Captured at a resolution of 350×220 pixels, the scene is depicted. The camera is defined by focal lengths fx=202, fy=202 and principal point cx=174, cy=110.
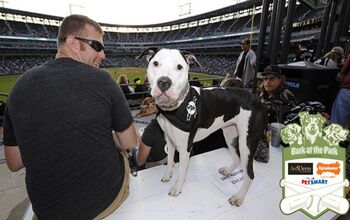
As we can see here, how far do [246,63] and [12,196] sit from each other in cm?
570

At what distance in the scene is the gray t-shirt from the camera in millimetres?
955

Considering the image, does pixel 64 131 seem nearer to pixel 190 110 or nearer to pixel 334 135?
pixel 190 110

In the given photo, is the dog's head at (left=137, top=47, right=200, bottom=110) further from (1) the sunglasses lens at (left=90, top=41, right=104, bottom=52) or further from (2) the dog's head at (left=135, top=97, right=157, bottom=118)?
(2) the dog's head at (left=135, top=97, right=157, bottom=118)

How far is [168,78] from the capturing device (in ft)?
3.63

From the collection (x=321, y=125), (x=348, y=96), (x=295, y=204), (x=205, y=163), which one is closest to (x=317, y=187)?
(x=295, y=204)

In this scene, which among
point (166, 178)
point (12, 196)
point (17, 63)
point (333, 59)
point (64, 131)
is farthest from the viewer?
point (17, 63)

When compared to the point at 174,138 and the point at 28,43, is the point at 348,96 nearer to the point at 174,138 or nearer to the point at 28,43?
the point at 174,138

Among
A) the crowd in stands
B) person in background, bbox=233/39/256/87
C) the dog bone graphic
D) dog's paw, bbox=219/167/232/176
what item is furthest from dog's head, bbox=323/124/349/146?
the crowd in stands

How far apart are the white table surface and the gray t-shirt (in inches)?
15.2

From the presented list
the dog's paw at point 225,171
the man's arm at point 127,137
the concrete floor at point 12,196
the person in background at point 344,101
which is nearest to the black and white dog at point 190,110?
the dog's paw at point 225,171

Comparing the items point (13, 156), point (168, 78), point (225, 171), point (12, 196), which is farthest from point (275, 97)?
point (12, 196)

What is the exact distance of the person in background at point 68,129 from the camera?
96 cm

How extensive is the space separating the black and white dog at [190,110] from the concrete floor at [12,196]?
2011mm

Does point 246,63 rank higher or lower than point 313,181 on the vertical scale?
higher
